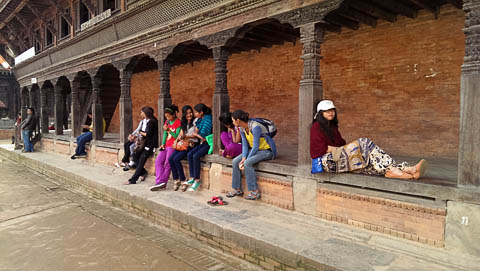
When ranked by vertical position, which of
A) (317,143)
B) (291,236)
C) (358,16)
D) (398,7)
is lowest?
(291,236)

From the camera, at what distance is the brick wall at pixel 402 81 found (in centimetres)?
592

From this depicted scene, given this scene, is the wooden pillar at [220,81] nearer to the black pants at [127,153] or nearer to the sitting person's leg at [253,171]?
the sitting person's leg at [253,171]

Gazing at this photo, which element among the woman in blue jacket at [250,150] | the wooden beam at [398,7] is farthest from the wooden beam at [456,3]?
the woman in blue jacket at [250,150]

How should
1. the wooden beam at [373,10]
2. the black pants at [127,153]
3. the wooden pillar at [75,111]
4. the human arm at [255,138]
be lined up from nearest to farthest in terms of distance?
the wooden beam at [373,10] < the human arm at [255,138] < the black pants at [127,153] < the wooden pillar at [75,111]

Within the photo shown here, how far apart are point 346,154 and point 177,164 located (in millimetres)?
3604

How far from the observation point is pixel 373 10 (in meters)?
5.73

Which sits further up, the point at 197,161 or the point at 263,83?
the point at 263,83

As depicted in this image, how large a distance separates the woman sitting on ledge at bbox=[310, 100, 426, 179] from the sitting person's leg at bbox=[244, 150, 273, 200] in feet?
3.29

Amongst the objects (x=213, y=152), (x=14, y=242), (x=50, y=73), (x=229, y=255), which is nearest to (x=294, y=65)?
(x=213, y=152)

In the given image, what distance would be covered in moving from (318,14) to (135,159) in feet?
18.7

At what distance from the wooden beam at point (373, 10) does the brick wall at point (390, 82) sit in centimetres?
29

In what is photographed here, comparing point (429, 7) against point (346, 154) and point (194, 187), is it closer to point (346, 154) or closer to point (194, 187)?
point (346, 154)

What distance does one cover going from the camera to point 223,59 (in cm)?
640

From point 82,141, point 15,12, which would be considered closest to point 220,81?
point 82,141
